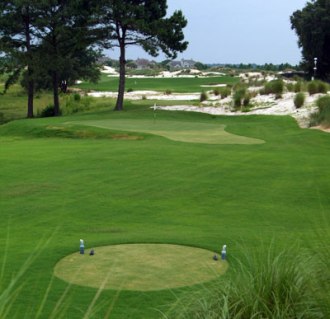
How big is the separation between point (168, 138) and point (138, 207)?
10878 mm

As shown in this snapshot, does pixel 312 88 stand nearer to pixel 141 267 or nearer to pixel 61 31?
pixel 61 31

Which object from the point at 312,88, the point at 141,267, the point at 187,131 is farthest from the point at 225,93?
the point at 141,267

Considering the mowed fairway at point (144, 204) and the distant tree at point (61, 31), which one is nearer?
the mowed fairway at point (144, 204)

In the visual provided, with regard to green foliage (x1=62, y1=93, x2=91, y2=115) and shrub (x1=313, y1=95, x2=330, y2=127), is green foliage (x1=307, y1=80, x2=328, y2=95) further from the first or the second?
green foliage (x1=62, y1=93, x2=91, y2=115)

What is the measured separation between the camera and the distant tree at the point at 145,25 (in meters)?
36.3

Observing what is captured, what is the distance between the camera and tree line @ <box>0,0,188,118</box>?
36.8m

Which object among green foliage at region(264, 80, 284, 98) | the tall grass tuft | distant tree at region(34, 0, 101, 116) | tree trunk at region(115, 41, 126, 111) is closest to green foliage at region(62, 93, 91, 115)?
distant tree at region(34, 0, 101, 116)

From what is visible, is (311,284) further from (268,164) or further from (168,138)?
(168,138)

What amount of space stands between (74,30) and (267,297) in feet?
125

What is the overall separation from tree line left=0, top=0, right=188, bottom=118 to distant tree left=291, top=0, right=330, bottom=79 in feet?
69.8

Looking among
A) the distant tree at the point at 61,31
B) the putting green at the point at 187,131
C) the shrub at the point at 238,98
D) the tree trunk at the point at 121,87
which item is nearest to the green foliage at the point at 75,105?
the distant tree at the point at 61,31

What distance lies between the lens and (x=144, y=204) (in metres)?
11.4

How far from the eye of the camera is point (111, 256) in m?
7.73

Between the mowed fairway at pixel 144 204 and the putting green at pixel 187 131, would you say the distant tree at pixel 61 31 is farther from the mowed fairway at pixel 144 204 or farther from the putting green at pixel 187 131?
the mowed fairway at pixel 144 204
